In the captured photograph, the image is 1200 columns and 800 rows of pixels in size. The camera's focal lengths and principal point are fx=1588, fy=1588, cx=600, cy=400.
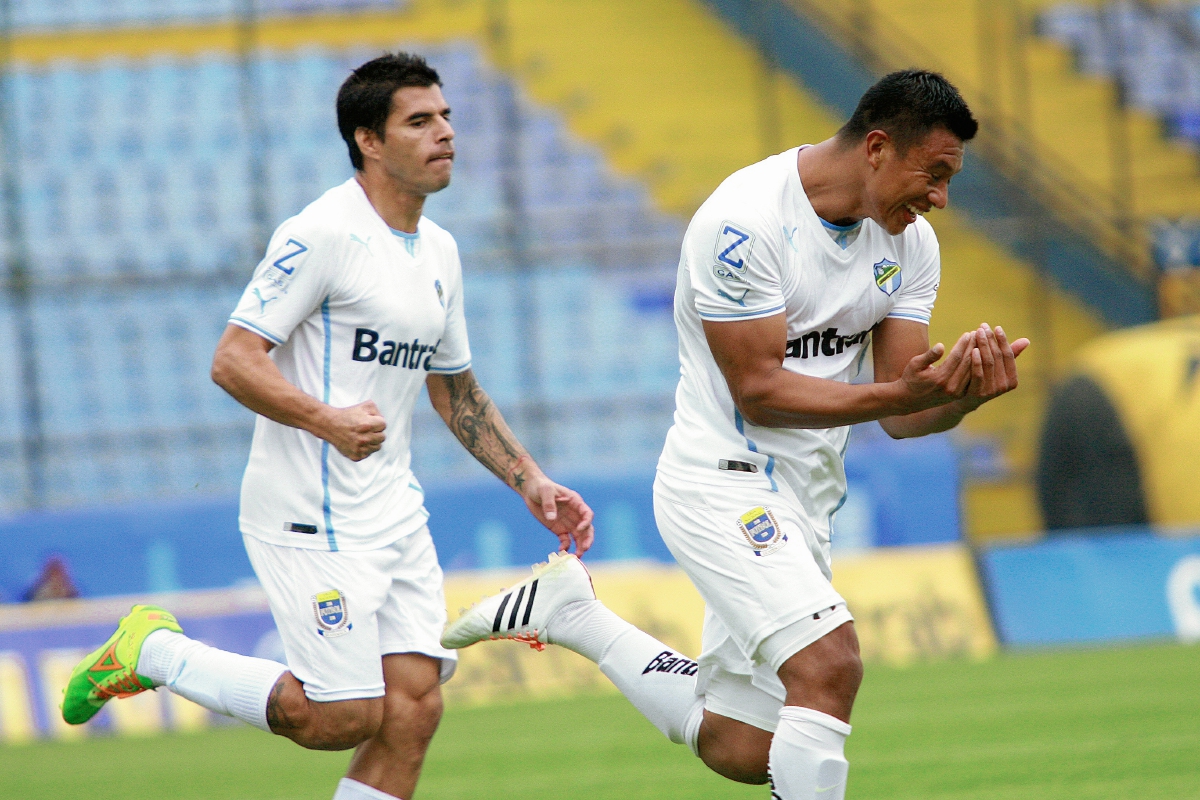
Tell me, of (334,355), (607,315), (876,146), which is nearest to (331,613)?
(334,355)

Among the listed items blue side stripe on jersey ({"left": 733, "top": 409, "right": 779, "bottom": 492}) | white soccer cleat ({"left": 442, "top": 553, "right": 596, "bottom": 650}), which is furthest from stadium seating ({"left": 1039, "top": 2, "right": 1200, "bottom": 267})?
blue side stripe on jersey ({"left": 733, "top": 409, "right": 779, "bottom": 492})

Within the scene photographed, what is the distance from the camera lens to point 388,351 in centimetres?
494

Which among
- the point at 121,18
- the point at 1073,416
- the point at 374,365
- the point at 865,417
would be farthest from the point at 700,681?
the point at 121,18

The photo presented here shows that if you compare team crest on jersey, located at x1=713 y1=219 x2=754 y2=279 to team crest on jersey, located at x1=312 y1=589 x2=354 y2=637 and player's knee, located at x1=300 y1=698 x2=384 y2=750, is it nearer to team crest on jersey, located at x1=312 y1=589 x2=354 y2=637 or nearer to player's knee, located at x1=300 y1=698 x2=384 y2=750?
team crest on jersey, located at x1=312 y1=589 x2=354 y2=637

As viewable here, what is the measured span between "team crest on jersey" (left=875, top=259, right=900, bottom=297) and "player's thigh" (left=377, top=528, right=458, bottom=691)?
165cm

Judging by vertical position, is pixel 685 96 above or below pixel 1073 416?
above

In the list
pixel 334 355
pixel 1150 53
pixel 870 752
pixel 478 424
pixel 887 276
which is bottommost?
pixel 870 752

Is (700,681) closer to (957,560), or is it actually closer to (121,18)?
(957,560)

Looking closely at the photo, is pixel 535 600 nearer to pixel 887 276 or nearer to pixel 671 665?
pixel 671 665

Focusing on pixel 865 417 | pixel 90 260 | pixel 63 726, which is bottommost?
pixel 63 726

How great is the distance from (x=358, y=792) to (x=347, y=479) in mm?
949

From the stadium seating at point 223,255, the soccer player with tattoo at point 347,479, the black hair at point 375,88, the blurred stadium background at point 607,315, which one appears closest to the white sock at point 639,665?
the soccer player with tattoo at point 347,479

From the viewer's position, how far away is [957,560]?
38.6 ft

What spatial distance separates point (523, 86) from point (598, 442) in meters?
5.87
